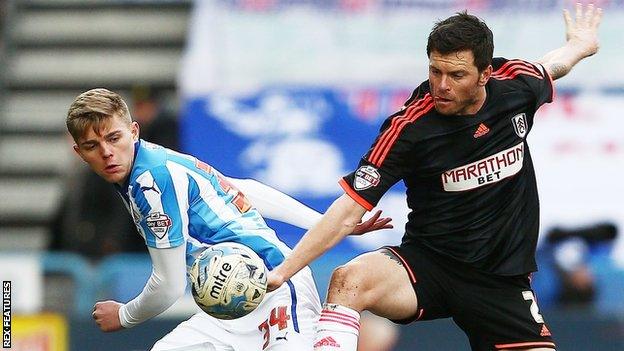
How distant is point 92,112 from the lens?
6.40 m

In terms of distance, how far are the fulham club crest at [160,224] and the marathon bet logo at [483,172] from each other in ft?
4.51

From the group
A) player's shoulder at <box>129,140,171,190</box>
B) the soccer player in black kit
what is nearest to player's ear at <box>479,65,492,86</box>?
the soccer player in black kit

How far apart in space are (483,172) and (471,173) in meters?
0.07

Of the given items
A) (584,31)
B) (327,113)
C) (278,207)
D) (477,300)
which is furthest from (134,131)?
(327,113)

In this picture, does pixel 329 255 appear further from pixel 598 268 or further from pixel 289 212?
pixel 289 212

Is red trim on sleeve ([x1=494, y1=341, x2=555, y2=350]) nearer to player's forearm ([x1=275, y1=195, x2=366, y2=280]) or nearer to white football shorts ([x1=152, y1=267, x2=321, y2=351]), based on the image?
white football shorts ([x1=152, y1=267, x2=321, y2=351])

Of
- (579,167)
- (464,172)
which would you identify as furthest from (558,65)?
(579,167)

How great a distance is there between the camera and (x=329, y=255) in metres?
11.9

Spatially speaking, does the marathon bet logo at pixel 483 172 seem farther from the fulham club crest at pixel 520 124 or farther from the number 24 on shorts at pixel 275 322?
the number 24 on shorts at pixel 275 322

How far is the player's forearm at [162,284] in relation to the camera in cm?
648

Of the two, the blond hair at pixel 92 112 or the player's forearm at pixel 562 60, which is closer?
the blond hair at pixel 92 112

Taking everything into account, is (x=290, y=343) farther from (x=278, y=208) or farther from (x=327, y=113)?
(x=327, y=113)

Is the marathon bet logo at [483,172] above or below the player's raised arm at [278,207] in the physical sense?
above

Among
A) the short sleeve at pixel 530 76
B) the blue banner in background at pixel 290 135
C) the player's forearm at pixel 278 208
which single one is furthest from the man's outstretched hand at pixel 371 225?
the blue banner in background at pixel 290 135
